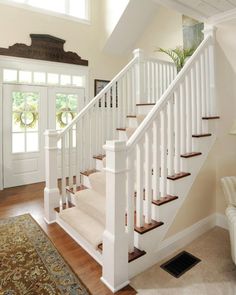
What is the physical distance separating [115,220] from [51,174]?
1.43 metres

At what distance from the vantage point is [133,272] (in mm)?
1951

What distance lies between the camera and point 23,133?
4.60 metres

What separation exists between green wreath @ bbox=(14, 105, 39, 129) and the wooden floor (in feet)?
4.00

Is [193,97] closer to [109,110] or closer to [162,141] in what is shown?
[162,141]

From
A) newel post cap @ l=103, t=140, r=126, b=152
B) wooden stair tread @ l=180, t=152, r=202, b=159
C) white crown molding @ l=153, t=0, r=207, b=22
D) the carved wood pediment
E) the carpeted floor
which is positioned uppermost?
the carved wood pediment

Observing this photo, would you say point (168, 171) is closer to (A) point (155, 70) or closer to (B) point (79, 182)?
(B) point (79, 182)

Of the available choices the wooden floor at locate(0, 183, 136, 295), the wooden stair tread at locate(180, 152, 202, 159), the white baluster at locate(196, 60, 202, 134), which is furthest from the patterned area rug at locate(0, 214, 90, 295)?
the white baluster at locate(196, 60, 202, 134)

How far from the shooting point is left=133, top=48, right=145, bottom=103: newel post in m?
3.55

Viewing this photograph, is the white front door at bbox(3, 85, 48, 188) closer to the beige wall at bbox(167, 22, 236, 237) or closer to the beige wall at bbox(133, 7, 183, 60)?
the beige wall at bbox(133, 7, 183, 60)

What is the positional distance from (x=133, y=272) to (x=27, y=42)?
14.4 feet

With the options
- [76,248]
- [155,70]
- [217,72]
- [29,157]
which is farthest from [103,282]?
[29,157]

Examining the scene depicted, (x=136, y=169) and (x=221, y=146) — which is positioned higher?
(x=221, y=146)

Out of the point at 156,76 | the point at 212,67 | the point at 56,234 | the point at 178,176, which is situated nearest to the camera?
the point at 178,176

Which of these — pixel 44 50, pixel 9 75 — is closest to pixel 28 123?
pixel 9 75
